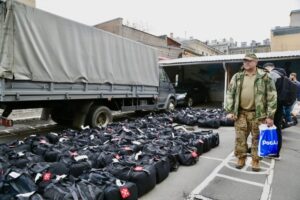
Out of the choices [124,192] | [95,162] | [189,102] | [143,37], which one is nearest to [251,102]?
[124,192]

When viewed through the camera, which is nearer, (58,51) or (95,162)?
(95,162)

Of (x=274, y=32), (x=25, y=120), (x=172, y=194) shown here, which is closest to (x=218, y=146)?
(x=172, y=194)

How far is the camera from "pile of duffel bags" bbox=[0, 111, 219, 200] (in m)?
3.09

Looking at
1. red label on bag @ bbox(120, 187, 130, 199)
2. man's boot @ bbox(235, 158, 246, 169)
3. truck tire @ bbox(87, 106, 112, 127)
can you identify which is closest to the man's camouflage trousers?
man's boot @ bbox(235, 158, 246, 169)

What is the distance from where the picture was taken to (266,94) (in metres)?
4.13

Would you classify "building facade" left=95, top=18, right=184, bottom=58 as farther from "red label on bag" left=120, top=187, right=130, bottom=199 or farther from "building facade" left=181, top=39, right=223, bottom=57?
"red label on bag" left=120, top=187, right=130, bottom=199

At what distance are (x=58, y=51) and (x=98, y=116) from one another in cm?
229

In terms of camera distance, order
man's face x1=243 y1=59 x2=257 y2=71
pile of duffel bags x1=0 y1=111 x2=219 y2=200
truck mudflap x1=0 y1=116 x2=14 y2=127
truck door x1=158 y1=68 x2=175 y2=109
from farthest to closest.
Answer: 1. truck door x1=158 y1=68 x2=175 y2=109
2. truck mudflap x1=0 y1=116 x2=14 y2=127
3. man's face x1=243 y1=59 x2=257 y2=71
4. pile of duffel bags x1=0 y1=111 x2=219 y2=200

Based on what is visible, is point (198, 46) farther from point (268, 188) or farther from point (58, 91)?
point (268, 188)

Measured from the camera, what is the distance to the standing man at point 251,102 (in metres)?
4.09

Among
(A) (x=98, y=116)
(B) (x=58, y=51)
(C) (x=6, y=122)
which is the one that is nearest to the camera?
(C) (x=6, y=122)

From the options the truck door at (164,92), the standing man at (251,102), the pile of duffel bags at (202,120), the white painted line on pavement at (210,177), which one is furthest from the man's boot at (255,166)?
the truck door at (164,92)

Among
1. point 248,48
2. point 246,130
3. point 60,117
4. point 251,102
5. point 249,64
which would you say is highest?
point 248,48

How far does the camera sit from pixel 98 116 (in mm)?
7781
